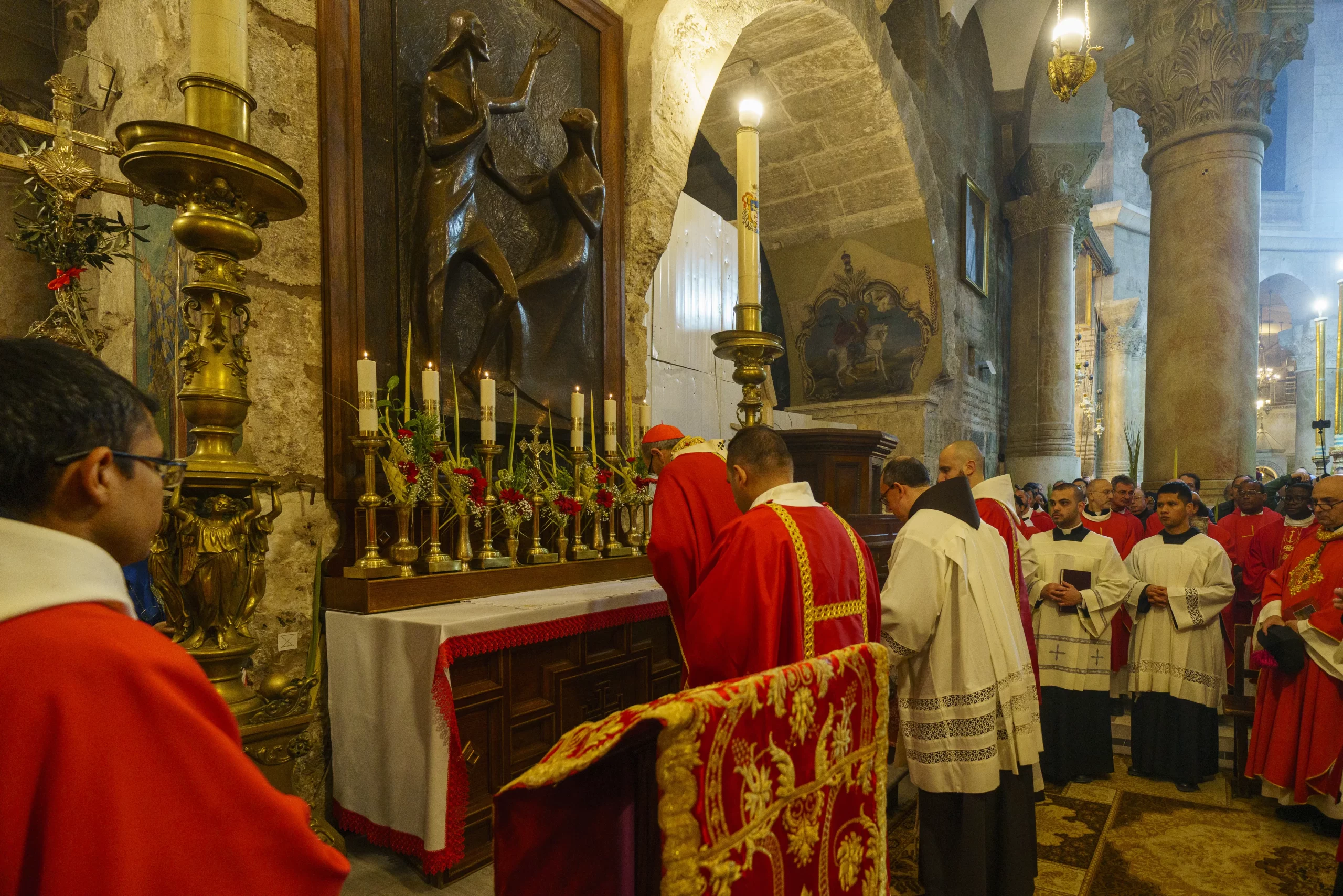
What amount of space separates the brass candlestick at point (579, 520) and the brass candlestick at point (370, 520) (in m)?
0.91

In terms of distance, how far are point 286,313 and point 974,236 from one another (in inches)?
409

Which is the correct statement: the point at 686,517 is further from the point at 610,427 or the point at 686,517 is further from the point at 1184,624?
the point at 1184,624

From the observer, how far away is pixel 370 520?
262 centimetres

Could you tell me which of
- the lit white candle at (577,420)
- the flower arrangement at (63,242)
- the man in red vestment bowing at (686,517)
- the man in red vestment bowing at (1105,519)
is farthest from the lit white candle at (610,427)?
the man in red vestment bowing at (1105,519)

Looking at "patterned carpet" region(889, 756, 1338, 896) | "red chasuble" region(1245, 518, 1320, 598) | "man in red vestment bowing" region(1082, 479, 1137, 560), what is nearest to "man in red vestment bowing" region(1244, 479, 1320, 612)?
"red chasuble" region(1245, 518, 1320, 598)

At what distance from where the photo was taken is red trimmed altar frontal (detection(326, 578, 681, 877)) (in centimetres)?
230

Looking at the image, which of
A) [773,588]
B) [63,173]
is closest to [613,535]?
[773,588]

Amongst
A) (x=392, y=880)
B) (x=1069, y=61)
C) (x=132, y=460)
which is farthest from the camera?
(x=1069, y=61)

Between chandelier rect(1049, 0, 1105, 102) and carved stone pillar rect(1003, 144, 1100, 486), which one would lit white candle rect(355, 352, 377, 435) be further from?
carved stone pillar rect(1003, 144, 1100, 486)

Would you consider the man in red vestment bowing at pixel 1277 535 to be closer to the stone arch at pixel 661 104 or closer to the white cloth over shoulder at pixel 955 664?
the white cloth over shoulder at pixel 955 664

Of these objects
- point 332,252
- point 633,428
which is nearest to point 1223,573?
point 633,428

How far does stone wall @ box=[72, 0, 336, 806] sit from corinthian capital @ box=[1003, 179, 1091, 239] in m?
12.5

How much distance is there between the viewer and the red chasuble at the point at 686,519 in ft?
9.30

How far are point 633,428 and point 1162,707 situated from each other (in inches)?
137
